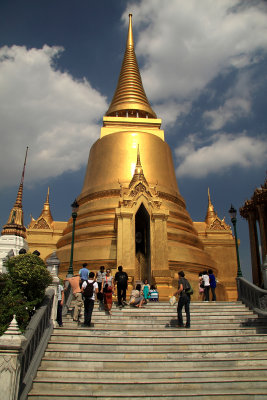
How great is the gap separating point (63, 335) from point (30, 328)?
154 cm

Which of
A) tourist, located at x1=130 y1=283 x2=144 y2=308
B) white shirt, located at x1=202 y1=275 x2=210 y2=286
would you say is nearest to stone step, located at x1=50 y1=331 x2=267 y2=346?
tourist, located at x1=130 y1=283 x2=144 y2=308

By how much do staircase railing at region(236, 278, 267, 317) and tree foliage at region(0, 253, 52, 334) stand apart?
658cm

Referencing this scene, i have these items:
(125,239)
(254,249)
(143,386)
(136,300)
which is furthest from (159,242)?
(254,249)

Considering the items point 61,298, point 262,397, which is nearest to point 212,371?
point 262,397

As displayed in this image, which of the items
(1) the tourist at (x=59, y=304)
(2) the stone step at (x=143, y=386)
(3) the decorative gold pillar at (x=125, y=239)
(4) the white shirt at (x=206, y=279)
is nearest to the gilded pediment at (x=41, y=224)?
(3) the decorative gold pillar at (x=125, y=239)

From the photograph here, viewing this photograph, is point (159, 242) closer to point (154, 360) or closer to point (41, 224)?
point (154, 360)

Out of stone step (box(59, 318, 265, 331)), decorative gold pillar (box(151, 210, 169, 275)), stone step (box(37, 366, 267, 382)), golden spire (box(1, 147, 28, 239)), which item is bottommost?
stone step (box(37, 366, 267, 382))

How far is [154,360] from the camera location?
684 centimetres

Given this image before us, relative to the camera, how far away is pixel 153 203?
17.2m

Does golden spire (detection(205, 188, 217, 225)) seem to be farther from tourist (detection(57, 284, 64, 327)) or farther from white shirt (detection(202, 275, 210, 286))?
tourist (detection(57, 284, 64, 327))

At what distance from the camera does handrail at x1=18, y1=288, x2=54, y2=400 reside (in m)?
5.82

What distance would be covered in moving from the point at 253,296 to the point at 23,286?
24.4ft

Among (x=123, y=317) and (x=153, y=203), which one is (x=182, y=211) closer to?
(x=153, y=203)

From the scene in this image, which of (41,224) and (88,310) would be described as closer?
(88,310)
